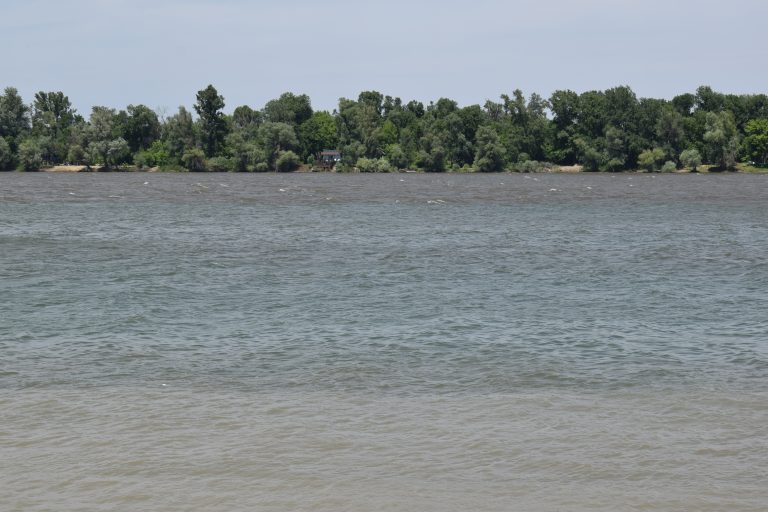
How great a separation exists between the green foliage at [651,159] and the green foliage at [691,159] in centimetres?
470

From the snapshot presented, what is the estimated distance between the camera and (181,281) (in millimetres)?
33906

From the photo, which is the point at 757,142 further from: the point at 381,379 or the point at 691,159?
the point at 381,379

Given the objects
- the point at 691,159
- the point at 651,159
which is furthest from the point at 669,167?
the point at 691,159

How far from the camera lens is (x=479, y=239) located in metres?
52.0

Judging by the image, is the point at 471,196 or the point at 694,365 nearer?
the point at 694,365

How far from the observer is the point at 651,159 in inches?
7623

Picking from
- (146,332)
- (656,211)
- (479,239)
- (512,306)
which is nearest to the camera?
(146,332)

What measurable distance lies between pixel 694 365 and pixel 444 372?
220 inches

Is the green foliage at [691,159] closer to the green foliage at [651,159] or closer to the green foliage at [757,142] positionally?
the green foliage at [651,159]

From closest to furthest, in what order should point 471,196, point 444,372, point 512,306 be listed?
point 444,372
point 512,306
point 471,196

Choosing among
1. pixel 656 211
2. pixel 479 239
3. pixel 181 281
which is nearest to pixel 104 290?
pixel 181 281

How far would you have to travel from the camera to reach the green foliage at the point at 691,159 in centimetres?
19012

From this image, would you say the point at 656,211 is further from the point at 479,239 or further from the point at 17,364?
the point at 17,364

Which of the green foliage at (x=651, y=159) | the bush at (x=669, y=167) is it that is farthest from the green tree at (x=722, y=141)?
the green foliage at (x=651, y=159)
